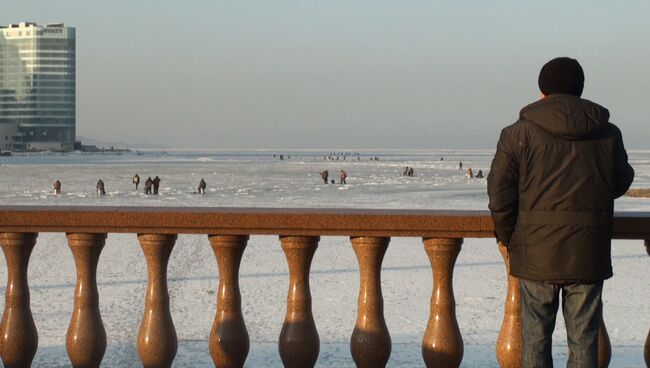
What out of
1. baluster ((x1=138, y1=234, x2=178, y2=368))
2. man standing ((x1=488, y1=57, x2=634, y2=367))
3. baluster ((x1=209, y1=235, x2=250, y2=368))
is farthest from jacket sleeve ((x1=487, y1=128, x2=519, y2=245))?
baluster ((x1=138, y1=234, x2=178, y2=368))

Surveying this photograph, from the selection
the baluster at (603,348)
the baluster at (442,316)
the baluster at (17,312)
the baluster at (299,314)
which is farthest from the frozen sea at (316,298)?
the baluster at (603,348)

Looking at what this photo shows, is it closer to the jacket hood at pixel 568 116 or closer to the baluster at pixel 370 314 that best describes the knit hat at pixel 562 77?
the jacket hood at pixel 568 116

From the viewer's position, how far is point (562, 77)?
3.35 m

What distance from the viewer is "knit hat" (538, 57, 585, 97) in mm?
3348

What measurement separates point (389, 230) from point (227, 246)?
616 mm

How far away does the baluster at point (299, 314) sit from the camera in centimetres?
373

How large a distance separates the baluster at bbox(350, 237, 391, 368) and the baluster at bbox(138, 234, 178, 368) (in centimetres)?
70

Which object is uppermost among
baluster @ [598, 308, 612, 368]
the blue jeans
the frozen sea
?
the blue jeans

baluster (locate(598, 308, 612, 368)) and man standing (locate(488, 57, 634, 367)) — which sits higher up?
man standing (locate(488, 57, 634, 367))

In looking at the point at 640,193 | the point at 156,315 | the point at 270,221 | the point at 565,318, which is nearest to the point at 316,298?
Result: the point at 156,315

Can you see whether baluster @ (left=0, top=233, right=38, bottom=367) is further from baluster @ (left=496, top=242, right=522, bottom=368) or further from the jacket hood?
the jacket hood

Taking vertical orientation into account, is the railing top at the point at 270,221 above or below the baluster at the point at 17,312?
above

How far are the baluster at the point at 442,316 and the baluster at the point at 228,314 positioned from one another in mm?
694

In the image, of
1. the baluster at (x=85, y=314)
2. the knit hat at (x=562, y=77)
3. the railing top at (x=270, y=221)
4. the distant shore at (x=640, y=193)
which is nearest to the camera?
the knit hat at (x=562, y=77)
